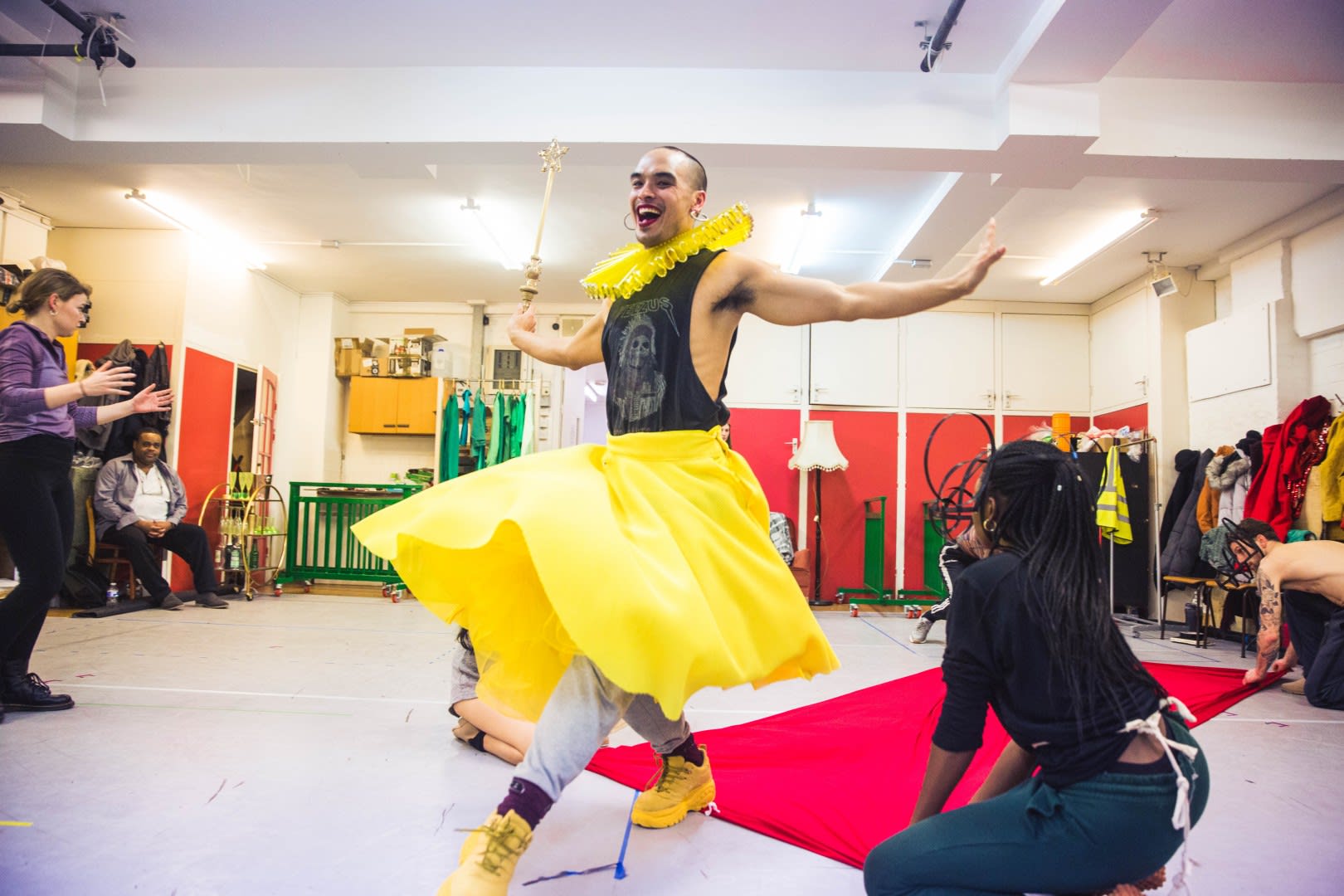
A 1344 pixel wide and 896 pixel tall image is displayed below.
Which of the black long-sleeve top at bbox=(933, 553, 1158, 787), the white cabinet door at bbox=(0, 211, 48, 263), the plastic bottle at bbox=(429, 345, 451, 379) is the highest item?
the white cabinet door at bbox=(0, 211, 48, 263)

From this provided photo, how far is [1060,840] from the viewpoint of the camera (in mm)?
1234

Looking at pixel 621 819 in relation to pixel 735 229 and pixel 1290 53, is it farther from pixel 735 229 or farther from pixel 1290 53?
pixel 1290 53

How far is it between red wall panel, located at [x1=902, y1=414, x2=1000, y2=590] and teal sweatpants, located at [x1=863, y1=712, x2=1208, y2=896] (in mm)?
7334

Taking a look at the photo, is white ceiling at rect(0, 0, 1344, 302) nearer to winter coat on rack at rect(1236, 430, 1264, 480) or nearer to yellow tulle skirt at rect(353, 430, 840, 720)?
winter coat on rack at rect(1236, 430, 1264, 480)

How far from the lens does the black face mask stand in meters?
4.94

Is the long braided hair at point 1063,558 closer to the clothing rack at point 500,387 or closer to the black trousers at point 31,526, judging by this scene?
the black trousers at point 31,526

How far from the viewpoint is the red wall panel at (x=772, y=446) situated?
8492 mm

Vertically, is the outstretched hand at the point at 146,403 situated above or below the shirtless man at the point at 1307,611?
above

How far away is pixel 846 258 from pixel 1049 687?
21.3 ft

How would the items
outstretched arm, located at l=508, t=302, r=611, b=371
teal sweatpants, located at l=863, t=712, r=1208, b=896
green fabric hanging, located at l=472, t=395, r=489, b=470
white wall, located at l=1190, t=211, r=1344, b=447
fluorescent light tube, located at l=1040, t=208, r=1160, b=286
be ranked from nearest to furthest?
teal sweatpants, located at l=863, t=712, r=1208, b=896 → outstretched arm, located at l=508, t=302, r=611, b=371 → white wall, located at l=1190, t=211, r=1344, b=447 → fluorescent light tube, located at l=1040, t=208, r=1160, b=286 → green fabric hanging, located at l=472, t=395, r=489, b=470

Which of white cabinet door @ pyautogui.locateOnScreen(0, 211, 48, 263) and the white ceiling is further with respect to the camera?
white cabinet door @ pyautogui.locateOnScreen(0, 211, 48, 263)

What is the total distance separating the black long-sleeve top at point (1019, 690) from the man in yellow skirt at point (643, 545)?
1.12ft

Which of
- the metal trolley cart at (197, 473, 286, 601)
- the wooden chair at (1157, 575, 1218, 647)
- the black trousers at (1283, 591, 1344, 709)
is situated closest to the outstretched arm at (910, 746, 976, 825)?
the black trousers at (1283, 591, 1344, 709)

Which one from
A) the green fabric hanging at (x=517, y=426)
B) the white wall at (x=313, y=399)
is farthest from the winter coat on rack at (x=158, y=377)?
the green fabric hanging at (x=517, y=426)
